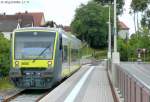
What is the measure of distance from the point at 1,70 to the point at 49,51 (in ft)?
22.5

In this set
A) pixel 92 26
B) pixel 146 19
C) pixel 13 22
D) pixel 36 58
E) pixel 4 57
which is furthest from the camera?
pixel 92 26

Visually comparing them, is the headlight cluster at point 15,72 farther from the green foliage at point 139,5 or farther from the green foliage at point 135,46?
the green foliage at point 139,5

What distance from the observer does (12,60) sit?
28047mm

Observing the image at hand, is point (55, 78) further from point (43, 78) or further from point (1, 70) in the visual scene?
point (1, 70)

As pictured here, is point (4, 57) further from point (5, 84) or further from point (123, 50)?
point (123, 50)

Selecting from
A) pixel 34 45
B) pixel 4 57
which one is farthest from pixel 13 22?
pixel 34 45

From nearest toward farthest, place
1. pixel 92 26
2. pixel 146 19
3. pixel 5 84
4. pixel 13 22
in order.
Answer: pixel 5 84 → pixel 146 19 → pixel 13 22 → pixel 92 26

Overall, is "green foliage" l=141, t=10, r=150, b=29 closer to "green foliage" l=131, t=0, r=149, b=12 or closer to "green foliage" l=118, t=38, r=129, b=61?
"green foliage" l=131, t=0, r=149, b=12

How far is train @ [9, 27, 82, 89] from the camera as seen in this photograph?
27189 millimetres

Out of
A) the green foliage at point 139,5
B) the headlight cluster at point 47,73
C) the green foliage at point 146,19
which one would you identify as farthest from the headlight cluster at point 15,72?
the green foliage at point 139,5

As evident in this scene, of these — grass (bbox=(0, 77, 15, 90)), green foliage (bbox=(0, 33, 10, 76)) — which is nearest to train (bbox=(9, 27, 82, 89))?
grass (bbox=(0, 77, 15, 90))

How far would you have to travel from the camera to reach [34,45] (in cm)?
2872

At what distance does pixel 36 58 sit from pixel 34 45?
0.88 metres

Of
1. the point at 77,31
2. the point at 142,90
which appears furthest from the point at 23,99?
the point at 77,31
